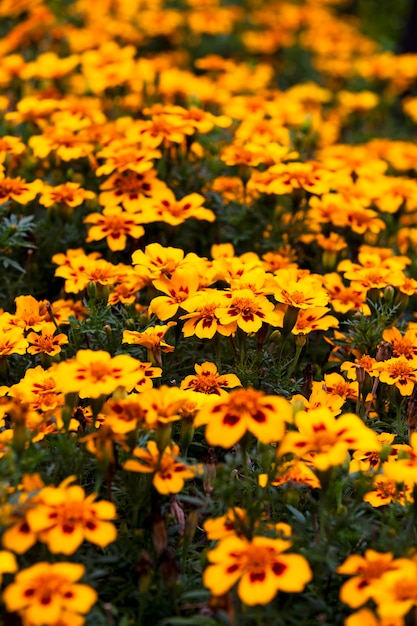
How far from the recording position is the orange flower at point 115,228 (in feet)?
12.1

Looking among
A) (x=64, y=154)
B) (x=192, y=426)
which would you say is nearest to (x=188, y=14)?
(x=64, y=154)

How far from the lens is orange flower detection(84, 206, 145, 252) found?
12.1ft

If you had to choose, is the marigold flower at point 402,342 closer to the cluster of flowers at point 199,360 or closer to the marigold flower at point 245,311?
the cluster of flowers at point 199,360

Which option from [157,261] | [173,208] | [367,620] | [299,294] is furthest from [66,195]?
[367,620]

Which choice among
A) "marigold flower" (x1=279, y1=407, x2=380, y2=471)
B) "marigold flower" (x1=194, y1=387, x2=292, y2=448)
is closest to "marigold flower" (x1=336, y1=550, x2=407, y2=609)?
"marigold flower" (x1=279, y1=407, x2=380, y2=471)

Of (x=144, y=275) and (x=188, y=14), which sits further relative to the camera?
(x=188, y=14)

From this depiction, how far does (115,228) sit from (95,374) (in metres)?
1.43

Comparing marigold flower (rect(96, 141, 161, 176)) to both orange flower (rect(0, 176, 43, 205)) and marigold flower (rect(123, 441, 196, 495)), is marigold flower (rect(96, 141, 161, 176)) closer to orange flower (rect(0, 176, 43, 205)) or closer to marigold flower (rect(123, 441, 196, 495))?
orange flower (rect(0, 176, 43, 205))

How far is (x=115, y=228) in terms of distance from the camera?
376cm

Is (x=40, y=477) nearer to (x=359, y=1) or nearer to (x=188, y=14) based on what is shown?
(x=188, y=14)

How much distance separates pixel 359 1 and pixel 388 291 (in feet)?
32.7

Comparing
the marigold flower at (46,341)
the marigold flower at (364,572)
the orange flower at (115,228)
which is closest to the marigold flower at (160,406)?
the marigold flower at (364,572)

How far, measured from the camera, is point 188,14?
8.68 metres

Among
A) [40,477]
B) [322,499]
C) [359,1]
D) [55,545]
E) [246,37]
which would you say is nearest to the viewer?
[55,545]
